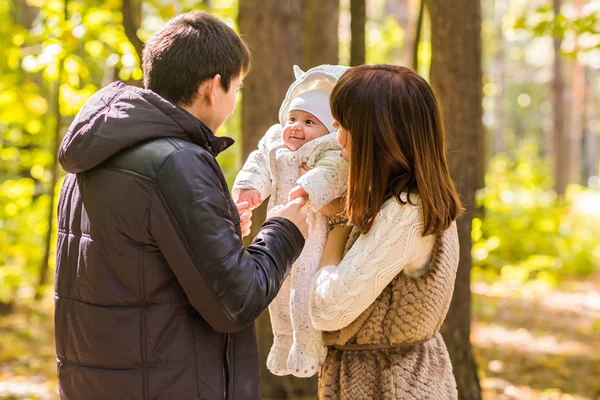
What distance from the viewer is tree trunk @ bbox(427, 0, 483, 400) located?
4465 mm

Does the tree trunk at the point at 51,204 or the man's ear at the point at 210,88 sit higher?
the man's ear at the point at 210,88

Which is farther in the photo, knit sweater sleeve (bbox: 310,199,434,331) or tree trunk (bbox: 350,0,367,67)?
tree trunk (bbox: 350,0,367,67)

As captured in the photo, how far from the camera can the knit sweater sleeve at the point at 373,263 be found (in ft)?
7.25

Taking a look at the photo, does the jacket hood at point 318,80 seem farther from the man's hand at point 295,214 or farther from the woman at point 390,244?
the man's hand at point 295,214

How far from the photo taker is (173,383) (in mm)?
1997

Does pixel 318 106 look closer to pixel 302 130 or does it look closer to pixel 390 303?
pixel 302 130

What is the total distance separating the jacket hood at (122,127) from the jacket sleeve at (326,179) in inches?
18.6

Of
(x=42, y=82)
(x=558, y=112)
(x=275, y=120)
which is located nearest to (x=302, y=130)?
(x=275, y=120)

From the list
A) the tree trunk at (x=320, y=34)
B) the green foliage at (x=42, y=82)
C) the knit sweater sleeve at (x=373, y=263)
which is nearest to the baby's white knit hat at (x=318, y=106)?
the knit sweater sleeve at (x=373, y=263)

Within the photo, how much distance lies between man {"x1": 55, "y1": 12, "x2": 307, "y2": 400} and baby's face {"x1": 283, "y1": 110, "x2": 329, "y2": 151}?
516 millimetres

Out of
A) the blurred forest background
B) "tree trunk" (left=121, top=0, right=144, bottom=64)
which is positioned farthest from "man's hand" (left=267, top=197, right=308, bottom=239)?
"tree trunk" (left=121, top=0, right=144, bottom=64)

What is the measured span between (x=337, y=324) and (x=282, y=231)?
360mm

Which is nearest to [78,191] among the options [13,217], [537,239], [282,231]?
[282,231]

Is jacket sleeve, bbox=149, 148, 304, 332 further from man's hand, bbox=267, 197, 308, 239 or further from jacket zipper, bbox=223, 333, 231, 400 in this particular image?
man's hand, bbox=267, 197, 308, 239
